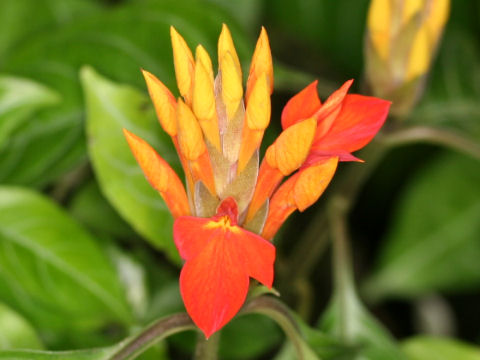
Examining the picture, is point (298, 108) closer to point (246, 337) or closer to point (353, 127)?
point (353, 127)

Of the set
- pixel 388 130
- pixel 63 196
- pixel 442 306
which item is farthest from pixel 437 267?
pixel 63 196

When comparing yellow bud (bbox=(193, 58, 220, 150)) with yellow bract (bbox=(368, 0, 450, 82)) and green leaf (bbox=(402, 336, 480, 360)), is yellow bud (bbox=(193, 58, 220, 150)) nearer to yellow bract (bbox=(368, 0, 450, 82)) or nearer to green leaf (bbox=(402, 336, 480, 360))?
yellow bract (bbox=(368, 0, 450, 82))

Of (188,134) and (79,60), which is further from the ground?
(188,134)

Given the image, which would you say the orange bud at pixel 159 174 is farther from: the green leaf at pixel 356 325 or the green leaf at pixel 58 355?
the green leaf at pixel 356 325

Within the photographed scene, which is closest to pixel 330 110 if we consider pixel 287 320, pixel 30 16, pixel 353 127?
Result: pixel 353 127

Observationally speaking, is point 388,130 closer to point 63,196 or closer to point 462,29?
point 63,196

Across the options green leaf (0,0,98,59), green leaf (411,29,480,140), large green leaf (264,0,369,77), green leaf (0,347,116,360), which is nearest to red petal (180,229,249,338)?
Answer: green leaf (0,347,116,360)
